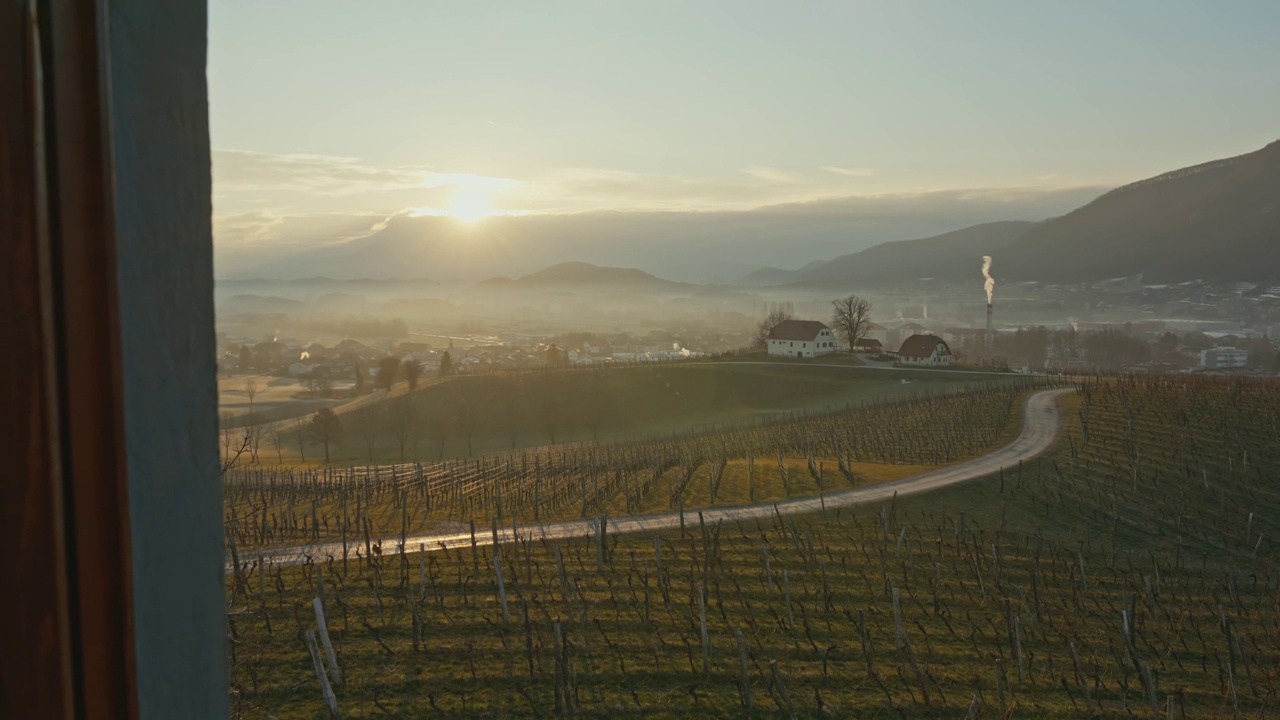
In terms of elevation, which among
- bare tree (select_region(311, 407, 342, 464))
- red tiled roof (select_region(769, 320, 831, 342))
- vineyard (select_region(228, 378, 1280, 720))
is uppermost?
red tiled roof (select_region(769, 320, 831, 342))

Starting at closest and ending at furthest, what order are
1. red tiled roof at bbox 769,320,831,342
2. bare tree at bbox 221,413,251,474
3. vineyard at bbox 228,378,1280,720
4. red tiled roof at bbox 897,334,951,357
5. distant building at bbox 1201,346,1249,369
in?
bare tree at bbox 221,413,251,474
vineyard at bbox 228,378,1280,720
red tiled roof at bbox 897,334,951,357
red tiled roof at bbox 769,320,831,342
distant building at bbox 1201,346,1249,369

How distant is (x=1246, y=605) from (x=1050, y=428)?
17.3 metres

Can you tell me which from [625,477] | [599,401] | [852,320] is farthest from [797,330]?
[625,477]

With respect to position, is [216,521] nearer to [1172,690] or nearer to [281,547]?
[1172,690]

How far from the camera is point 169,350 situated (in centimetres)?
115

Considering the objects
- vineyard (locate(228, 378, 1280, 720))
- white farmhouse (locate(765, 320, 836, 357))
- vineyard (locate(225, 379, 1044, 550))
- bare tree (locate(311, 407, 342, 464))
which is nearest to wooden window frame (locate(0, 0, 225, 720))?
vineyard (locate(228, 378, 1280, 720))

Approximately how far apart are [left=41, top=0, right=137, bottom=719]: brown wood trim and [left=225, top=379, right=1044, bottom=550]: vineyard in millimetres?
17311

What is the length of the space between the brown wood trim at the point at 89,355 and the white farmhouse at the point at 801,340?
64.2m

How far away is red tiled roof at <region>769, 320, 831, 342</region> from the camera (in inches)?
2586

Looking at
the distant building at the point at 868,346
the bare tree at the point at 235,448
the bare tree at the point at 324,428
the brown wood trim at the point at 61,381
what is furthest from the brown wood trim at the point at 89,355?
the distant building at the point at 868,346

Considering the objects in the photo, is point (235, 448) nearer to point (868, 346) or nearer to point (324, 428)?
point (324, 428)

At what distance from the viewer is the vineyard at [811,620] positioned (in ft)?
36.0

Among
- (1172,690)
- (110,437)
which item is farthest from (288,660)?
(110,437)

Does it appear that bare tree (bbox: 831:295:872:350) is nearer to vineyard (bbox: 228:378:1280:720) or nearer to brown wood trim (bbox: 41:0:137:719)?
vineyard (bbox: 228:378:1280:720)
